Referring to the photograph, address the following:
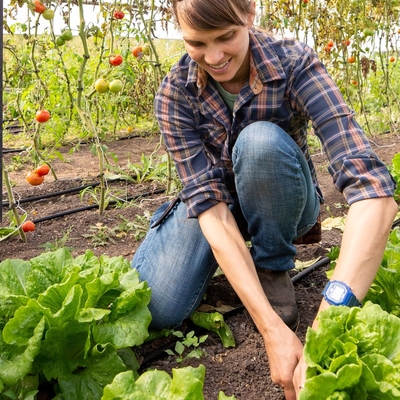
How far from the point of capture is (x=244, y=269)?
5.98 ft

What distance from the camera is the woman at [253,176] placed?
1.67 metres

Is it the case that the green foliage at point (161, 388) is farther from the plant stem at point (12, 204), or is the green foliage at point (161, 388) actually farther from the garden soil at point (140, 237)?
the plant stem at point (12, 204)

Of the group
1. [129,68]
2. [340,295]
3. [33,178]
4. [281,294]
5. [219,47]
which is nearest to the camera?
[340,295]

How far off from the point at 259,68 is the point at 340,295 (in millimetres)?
895

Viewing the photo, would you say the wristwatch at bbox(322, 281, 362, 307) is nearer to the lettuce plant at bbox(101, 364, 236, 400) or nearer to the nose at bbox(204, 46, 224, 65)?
the lettuce plant at bbox(101, 364, 236, 400)

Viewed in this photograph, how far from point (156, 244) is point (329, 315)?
105cm

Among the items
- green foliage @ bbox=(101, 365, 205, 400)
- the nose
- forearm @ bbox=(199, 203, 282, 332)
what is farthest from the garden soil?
the nose

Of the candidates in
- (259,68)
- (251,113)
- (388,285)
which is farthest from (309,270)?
(259,68)

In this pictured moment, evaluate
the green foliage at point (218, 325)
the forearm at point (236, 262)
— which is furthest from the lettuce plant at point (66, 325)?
the green foliage at point (218, 325)

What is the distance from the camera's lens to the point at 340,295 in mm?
1599

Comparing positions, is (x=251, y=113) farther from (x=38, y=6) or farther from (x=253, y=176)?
(x=38, y=6)

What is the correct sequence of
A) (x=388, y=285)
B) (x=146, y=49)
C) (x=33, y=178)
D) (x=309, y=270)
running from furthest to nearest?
1. (x=146, y=49)
2. (x=33, y=178)
3. (x=309, y=270)
4. (x=388, y=285)

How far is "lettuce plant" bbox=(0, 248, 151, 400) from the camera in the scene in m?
1.69

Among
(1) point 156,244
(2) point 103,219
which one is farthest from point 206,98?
(2) point 103,219
